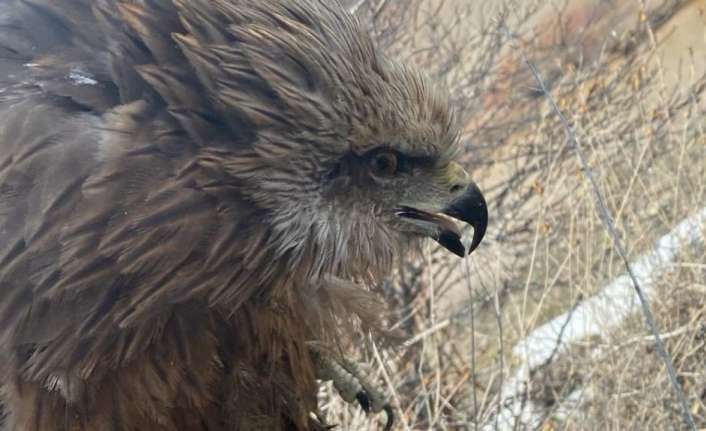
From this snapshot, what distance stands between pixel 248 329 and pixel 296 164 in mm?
493

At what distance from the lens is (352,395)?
125 inches

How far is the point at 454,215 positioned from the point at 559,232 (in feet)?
14.0

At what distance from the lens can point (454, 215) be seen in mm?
2492

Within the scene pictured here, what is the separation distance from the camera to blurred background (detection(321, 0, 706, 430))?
488cm

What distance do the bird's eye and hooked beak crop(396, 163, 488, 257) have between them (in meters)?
0.13

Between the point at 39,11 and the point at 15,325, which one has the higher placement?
the point at 39,11

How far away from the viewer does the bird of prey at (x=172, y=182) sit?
6.89 ft

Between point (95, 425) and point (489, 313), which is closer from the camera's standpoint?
point (95, 425)

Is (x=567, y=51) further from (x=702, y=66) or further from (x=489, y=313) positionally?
(x=489, y=313)

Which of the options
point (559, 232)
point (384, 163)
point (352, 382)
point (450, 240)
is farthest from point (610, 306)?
point (384, 163)

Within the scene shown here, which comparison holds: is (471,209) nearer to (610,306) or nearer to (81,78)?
(81,78)

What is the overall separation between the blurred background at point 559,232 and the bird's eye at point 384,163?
92 centimetres

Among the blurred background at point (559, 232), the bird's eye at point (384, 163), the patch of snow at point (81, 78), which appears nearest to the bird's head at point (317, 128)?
the bird's eye at point (384, 163)

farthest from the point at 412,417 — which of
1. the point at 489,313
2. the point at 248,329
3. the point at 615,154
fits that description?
the point at 248,329
